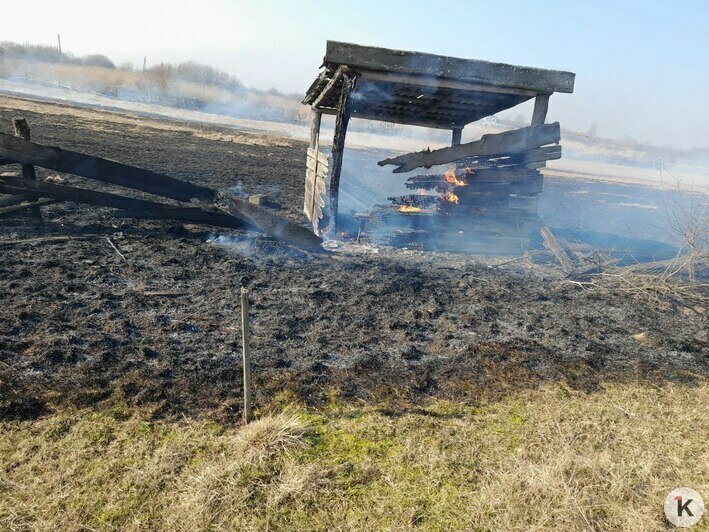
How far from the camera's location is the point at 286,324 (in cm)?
567

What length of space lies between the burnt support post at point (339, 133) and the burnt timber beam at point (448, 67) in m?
0.31

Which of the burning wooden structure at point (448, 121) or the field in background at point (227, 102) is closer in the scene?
the burning wooden structure at point (448, 121)

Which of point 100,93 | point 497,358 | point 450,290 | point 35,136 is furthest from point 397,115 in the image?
point 100,93

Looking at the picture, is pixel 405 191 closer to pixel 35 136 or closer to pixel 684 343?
pixel 684 343

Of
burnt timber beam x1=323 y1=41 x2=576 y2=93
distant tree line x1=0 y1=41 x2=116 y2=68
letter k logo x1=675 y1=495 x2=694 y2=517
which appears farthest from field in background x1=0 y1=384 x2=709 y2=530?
distant tree line x1=0 y1=41 x2=116 y2=68

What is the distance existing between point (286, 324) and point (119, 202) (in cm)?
450

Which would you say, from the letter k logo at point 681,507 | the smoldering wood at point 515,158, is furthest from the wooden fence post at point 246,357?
the smoldering wood at point 515,158

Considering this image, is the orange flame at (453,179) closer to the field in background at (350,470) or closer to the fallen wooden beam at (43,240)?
the field in background at (350,470)

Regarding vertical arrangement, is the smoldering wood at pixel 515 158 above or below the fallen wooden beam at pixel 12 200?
above

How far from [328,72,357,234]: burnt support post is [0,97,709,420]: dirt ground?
992 mm

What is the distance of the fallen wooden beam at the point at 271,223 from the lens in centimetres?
777

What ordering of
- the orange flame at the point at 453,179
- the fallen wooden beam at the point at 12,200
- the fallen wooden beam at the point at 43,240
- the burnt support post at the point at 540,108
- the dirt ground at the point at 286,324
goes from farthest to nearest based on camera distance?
1. the orange flame at the point at 453,179
2. the burnt support post at the point at 540,108
3. the fallen wooden beam at the point at 12,200
4. the fallen wooden beam at the point at 43,240
5. the dirt ground at the point at 286,324

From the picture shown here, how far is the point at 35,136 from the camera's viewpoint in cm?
1880

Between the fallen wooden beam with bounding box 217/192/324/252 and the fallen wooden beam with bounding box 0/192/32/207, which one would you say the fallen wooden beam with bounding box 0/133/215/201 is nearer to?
the fallen wooden beam with bounding box 0/192/32/207
